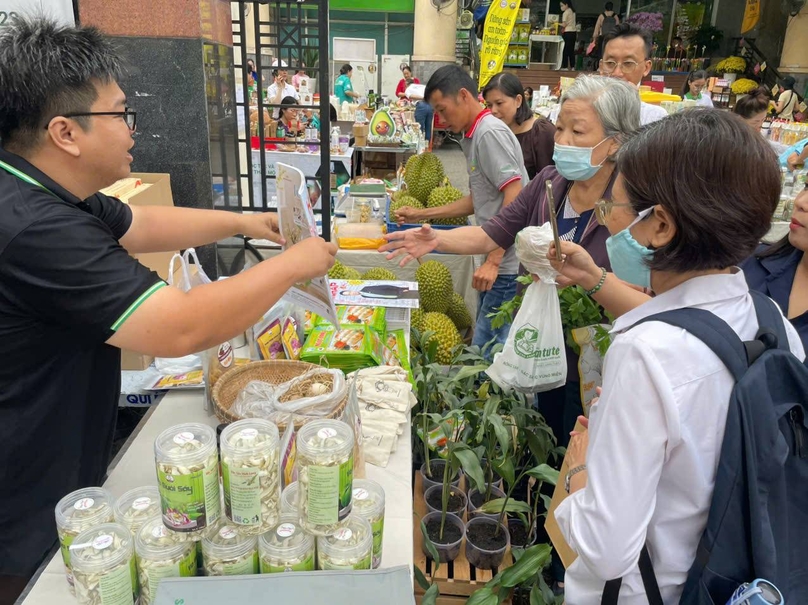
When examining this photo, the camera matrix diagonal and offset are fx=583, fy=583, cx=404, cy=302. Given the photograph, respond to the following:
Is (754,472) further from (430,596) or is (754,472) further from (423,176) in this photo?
(423,176)

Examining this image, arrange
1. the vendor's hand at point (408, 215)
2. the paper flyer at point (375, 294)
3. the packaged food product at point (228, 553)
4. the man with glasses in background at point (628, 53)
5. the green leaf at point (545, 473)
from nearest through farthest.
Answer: the packaged food product at point (228, 553) < the green leaf at point (545, 473) < the paper flyer at point (375, 294) < the man with glasses in background at point (628, 53) < the vendor's hand at point (408, 215)

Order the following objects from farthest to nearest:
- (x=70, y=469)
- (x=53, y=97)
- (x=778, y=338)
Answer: (x=70, y=469) → (x=53, y=97) → (x=778, y=338)

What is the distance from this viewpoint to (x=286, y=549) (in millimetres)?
1046

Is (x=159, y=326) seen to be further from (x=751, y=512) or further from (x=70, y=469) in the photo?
(x=751, y=512)

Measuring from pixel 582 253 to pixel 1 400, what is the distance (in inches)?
56.8

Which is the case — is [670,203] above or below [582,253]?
above

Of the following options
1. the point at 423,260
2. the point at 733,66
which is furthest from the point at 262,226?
the point at 733,66

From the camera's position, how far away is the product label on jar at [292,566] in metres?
1.04

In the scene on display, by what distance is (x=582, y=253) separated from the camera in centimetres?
161

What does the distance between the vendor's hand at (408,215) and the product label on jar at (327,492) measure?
8.92 feet

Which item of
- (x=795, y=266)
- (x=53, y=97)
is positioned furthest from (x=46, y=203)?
(x=795, y=266)

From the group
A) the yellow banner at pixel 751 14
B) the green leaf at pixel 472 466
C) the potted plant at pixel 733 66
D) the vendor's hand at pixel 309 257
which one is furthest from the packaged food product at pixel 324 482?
the potted plant at pixel 733 66

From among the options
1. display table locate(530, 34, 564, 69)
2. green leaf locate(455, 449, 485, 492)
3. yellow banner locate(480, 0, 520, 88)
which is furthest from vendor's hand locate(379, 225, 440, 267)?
display table locate(530, 34, 564, 69)

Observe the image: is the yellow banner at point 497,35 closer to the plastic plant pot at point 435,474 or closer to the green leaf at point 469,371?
the green leaf at point 469,371
